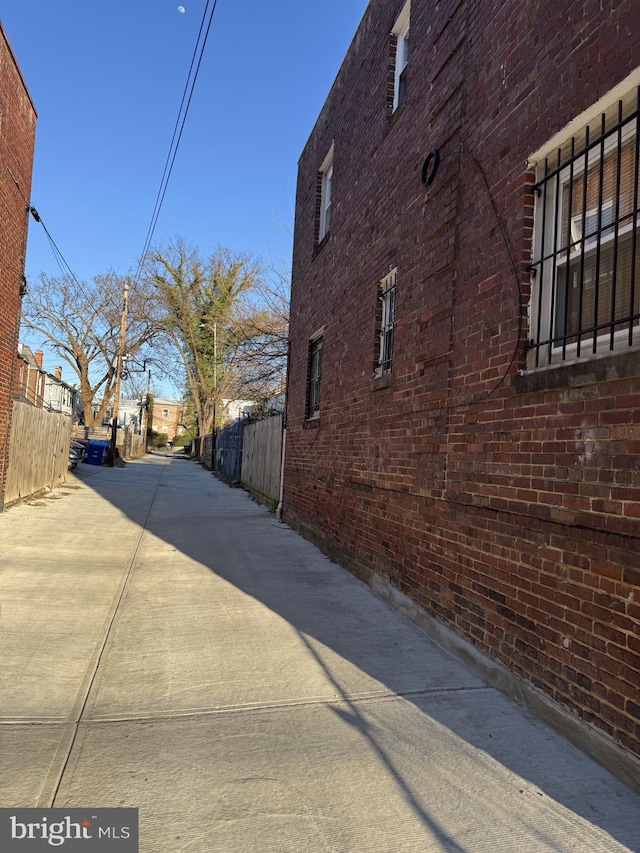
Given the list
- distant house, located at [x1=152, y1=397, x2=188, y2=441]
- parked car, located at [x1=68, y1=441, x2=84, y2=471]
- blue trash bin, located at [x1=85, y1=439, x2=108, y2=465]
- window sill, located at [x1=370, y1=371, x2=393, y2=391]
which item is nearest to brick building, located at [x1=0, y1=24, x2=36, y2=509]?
window sill, located at [x1=370, y1=371, x2=393, y2=391]

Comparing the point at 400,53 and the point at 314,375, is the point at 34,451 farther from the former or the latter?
the point at 400,53

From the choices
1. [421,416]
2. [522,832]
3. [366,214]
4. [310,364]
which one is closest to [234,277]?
[310,364]

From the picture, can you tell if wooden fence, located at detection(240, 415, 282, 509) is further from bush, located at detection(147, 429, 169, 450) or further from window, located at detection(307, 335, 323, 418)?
bush, located at detection(147, 429, 169, 450)

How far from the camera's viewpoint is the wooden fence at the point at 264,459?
41.9 ft

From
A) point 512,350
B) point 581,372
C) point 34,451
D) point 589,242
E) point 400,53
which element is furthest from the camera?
point 34,451

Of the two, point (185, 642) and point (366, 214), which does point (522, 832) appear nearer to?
point (185, 642)

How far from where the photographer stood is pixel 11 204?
1030cm

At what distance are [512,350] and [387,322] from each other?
9.86 ft

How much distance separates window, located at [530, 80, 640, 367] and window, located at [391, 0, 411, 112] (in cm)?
365

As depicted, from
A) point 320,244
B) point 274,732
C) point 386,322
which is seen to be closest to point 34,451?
point 320,244

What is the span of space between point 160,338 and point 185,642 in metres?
42.4

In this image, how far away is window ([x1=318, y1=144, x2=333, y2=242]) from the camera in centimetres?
988

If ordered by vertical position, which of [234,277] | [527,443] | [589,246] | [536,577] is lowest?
[536,577]

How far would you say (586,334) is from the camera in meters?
3.52
